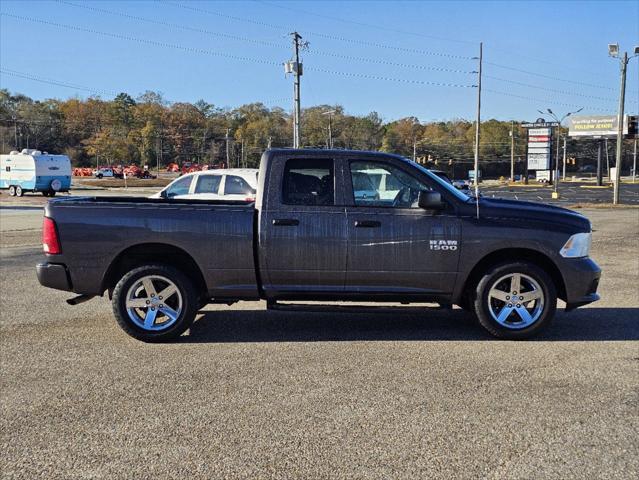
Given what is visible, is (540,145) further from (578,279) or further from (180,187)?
(578,279)

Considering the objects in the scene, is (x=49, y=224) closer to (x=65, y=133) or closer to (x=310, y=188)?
(x=310, y=188)

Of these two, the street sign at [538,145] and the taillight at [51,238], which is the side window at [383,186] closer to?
the taillight at [51,238]

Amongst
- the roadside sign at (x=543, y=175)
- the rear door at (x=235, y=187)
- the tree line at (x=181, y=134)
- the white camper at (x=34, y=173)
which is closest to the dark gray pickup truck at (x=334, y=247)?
the rear door at (x=235, y=187)

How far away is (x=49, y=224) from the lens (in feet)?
19.9

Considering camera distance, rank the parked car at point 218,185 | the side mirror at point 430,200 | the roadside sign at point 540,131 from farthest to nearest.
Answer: the roadside sign at point 540,131 < the parked car at point 218,185 < the side mirror at point 430,200

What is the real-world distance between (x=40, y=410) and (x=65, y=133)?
145 metres

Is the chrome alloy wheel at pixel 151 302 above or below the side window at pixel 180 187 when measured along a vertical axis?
below

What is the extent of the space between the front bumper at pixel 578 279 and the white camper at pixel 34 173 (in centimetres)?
4048

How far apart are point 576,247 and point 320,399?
317 centimetres

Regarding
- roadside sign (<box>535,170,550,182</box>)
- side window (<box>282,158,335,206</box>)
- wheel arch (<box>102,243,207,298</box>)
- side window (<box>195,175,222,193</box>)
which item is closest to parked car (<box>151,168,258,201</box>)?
side window (<box>195,175,222,193</box>)

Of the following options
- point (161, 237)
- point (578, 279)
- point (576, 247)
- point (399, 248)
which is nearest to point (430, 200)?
point (399, 248)

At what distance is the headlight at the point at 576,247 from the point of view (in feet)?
19.7

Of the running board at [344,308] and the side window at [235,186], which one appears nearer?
the running board at [344,308]

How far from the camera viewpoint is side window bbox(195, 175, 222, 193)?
1515cm
